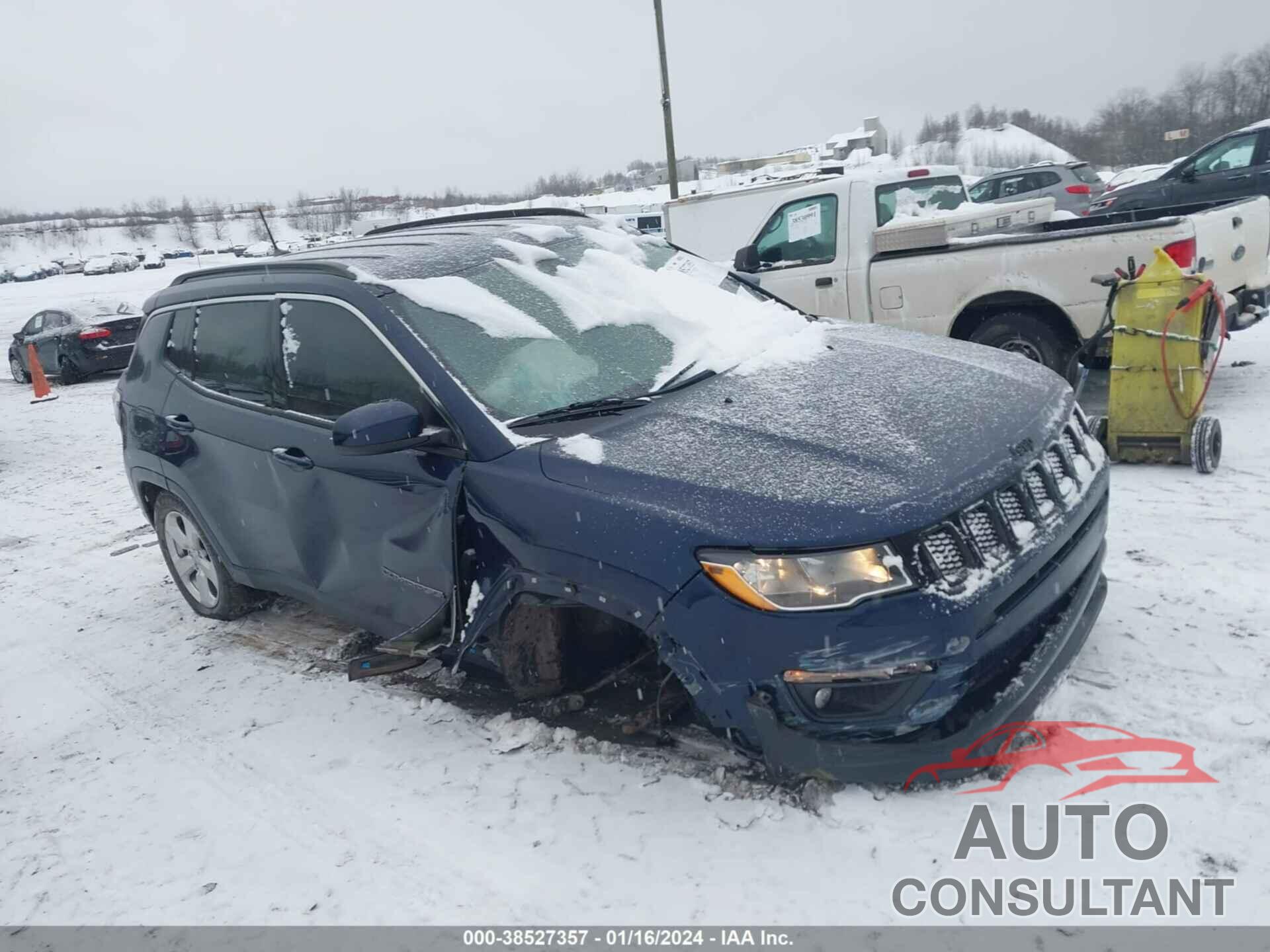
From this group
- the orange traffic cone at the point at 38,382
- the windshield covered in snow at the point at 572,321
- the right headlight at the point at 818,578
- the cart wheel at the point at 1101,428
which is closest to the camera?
the right headlight at the point at 818,578

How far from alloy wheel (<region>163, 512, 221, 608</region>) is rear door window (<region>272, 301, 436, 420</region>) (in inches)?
56.4

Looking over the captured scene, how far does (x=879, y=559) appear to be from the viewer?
236 cm

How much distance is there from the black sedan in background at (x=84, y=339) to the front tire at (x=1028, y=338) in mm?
14564

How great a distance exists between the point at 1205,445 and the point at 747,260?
3.83 metres

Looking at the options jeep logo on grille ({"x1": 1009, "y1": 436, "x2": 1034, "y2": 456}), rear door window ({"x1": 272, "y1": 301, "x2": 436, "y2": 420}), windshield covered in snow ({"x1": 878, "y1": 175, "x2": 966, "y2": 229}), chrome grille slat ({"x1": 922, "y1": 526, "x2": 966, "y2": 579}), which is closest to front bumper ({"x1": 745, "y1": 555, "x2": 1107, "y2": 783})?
chrome grille slat ({"x1": 922, "y1": 526, "x2": 966, "y2": 579})

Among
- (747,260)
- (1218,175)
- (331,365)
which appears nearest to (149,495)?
(331,365)

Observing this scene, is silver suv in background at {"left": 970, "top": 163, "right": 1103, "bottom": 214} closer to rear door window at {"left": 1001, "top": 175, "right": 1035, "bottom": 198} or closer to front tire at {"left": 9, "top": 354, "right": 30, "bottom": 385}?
rear door window at {"left": 1001, "top": 175, "right": 1035, "bottom": 198}

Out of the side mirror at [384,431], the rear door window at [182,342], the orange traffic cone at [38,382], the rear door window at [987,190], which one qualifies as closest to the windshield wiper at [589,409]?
the side mirror at [384,431]

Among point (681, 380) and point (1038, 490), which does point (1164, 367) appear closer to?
point (1038, 490)

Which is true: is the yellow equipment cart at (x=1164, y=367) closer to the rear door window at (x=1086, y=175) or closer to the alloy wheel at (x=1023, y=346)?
the alloy wheel at (x=1023, y=346)

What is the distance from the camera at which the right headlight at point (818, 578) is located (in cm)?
236

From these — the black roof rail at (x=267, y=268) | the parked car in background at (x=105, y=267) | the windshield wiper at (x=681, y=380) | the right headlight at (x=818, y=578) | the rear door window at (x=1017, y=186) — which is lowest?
the right headlight at (x=818, y=578)

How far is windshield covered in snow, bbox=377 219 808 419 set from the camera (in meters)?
3.19

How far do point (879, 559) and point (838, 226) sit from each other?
5778 millimetres
